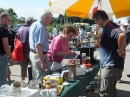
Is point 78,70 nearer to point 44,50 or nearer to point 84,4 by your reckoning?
point 44,50

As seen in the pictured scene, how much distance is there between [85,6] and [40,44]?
2046mm

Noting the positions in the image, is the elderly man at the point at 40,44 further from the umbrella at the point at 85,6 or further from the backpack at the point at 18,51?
the umbrella at the point at 85,6

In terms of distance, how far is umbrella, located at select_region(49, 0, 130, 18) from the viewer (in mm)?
4090

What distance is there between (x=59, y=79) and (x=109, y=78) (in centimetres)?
82

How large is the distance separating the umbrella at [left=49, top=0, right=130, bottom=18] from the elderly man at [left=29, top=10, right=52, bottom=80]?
1.33 metres

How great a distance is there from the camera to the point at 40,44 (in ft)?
10.0

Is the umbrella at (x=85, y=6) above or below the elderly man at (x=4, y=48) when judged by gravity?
above

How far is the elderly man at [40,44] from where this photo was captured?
3.06m

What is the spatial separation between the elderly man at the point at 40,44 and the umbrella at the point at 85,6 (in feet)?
4.36

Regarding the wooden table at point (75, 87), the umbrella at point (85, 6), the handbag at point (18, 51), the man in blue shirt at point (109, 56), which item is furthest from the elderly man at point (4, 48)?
the man in blue shirt at point (109, 56)

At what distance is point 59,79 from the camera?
2674 millimetres

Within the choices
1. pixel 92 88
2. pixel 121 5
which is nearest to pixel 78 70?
pixel 92 88

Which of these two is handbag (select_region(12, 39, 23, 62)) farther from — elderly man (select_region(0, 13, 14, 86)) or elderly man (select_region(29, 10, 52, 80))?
elderly man (select_region(29, 10, 52, 80))

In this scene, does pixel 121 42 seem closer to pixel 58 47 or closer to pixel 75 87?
pixel 75 87
